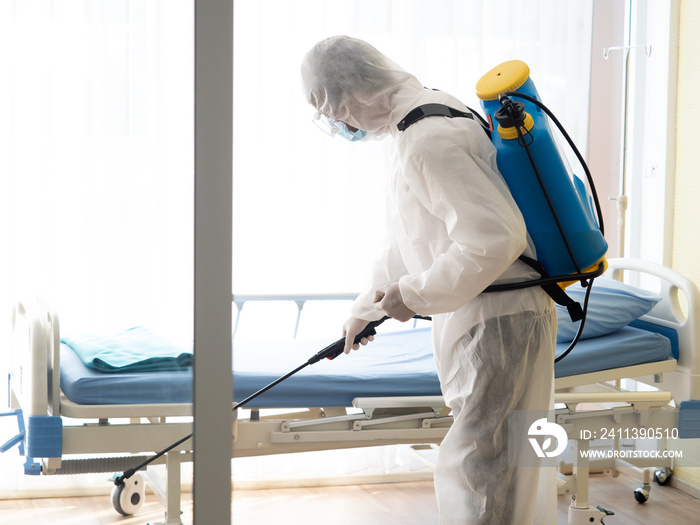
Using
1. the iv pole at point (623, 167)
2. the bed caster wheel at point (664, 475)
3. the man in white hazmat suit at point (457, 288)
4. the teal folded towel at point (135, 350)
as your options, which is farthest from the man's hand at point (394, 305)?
the bed caster wheel at point (664, 475)

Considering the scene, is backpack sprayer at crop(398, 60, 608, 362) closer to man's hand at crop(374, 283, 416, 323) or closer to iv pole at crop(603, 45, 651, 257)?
man's hand at crop(374, 283, 416, 323)

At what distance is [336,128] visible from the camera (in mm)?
1789

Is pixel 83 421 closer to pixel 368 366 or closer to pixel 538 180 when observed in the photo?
pixel 538 180

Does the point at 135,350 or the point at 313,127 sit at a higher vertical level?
the point at 313,127

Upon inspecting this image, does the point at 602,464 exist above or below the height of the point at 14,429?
below

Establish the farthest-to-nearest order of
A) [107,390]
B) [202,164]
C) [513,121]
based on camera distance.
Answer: [513,121] → [107,390] → [202,164]

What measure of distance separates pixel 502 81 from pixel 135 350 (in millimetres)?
1021

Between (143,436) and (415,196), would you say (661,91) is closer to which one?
(415,196)

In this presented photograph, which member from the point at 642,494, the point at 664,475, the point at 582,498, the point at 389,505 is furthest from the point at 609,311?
the point at 389,505

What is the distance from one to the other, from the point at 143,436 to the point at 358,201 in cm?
210

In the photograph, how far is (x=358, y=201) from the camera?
118 inches

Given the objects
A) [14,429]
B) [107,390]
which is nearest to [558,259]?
[107,390]

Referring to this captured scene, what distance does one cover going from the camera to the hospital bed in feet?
3.20

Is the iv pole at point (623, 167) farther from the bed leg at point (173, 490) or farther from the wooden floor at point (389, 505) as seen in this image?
the bed leg at point (173, 490)
